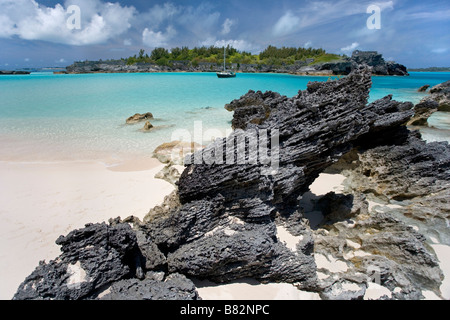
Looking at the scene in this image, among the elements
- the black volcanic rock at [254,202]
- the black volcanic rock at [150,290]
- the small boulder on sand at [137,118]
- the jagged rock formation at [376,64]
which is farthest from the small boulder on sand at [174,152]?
the jagged rock formation at [376,64]

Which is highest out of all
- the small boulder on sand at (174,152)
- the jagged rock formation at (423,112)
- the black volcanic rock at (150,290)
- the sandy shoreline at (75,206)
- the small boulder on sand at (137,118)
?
the jagged rock formation at (423,112)

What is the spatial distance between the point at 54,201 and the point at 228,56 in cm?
13292

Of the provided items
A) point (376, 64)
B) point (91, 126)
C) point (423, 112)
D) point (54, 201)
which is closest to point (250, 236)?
point (54, 201)

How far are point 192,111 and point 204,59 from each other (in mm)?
108091

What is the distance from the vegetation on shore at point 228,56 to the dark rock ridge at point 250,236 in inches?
4349

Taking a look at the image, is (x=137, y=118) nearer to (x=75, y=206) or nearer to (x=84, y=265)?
(x=75, y=206)

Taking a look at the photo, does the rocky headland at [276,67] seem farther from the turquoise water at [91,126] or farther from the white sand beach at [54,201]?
the white sand beach at [54,201]

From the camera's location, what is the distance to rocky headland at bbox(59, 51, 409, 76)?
84775mm

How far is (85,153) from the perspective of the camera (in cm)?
1137

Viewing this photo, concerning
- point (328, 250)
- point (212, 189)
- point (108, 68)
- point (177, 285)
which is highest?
point (108, 68)

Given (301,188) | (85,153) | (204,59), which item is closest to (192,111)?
(85,153)

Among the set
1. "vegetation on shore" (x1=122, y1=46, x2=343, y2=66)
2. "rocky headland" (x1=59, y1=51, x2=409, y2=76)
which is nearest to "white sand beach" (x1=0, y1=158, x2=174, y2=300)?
"rocky headland" (x1=59, y1=51, x2=409, y2=76)

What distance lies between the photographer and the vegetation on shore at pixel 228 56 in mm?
113363
